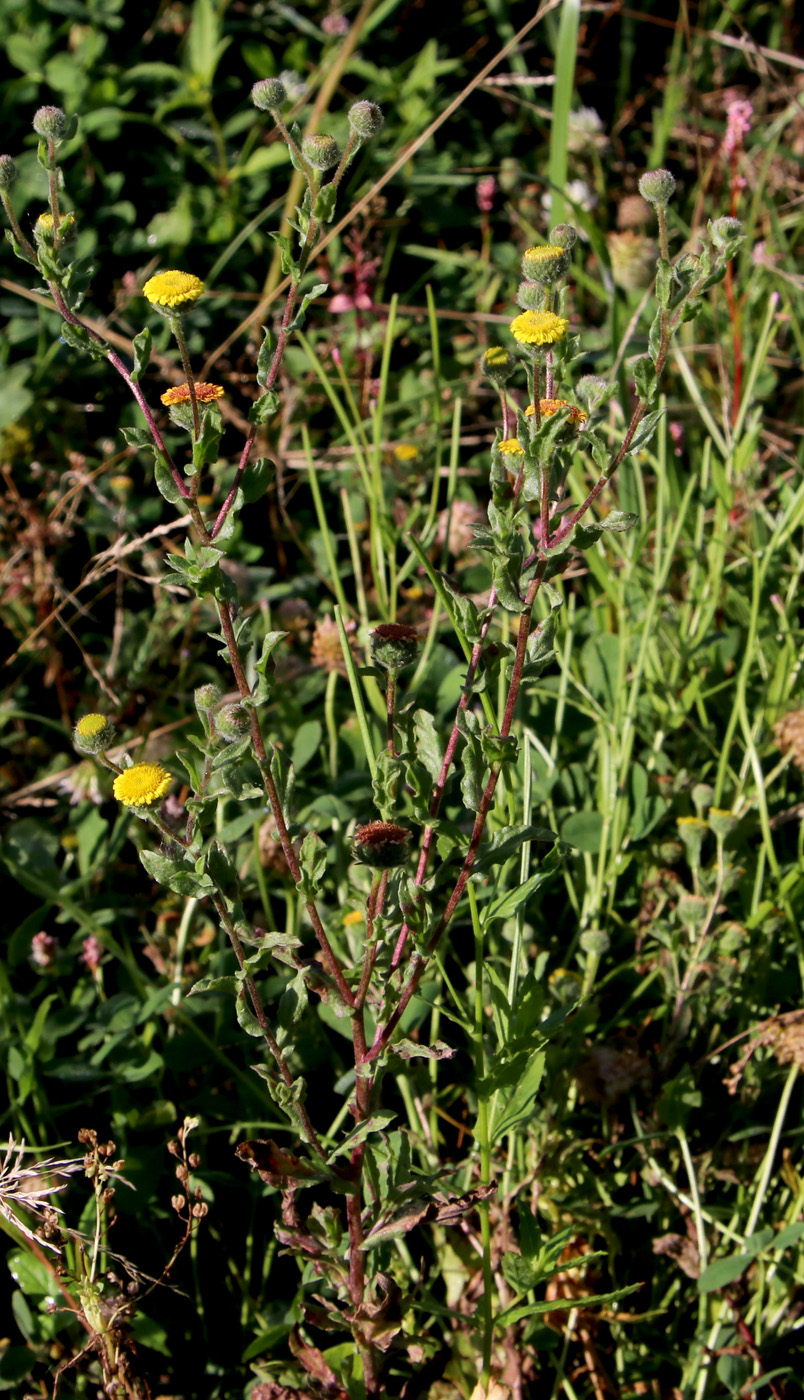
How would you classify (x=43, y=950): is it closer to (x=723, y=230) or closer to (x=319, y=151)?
(x=319, y=151)

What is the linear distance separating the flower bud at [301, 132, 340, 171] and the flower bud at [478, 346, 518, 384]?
0.65 feet

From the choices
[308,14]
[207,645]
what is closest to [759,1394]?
[207,645]

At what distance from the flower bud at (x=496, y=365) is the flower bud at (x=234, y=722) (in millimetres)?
356

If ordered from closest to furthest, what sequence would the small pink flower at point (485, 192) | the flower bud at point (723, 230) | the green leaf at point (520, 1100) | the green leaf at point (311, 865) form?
1. the flower bud at point (723, 230)
2. the green leaf at point (311, 865)
3. the green leaf at point (520, 1100)
4. the small pink flower at point (485, 192)

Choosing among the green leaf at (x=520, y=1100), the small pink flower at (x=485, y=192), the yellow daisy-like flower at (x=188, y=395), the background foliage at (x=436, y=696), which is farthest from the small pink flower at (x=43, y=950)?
the small pink flower at (x=485, y=192)

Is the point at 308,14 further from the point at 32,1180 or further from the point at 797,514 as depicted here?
the point at 32,1180

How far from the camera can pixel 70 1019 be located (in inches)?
56.1

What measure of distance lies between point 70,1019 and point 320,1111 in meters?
0.32

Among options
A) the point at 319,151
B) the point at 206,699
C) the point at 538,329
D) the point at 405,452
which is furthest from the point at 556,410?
the point at 405,452

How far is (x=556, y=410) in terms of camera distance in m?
0.91

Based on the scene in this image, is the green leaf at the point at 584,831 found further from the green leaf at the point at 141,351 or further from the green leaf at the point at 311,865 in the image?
the green leaf at the point at 141,351

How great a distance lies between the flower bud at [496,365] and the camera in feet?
A: 3.30

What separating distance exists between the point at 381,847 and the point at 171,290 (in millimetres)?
445

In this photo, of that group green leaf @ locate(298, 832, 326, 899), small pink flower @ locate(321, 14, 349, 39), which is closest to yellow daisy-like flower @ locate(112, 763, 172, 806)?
green leaf @ locate(298, 832, 326, 899)
